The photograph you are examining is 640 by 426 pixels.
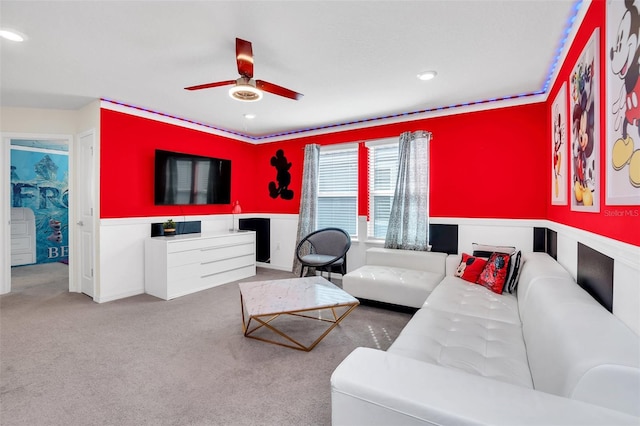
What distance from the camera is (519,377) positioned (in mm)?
1477

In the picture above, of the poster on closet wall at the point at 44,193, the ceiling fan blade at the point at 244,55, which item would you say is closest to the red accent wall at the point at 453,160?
the ceiling fan blade at the point at 244,55

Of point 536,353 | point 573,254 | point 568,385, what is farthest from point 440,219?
point 568,385

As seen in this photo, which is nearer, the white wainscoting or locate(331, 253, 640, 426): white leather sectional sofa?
locate(331, 253, 640, 426): white leather sectional sofa

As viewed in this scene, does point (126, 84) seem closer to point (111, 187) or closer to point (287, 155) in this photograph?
point (111, 187)

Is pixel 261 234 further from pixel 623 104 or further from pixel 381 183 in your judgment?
pixel 623 104

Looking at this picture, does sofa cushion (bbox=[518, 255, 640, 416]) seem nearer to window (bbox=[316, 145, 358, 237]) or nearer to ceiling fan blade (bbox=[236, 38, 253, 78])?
ceiling fan blade (bbox=[236, 38, 253, 78])

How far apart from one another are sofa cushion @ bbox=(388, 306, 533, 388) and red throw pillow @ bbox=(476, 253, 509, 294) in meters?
0.76

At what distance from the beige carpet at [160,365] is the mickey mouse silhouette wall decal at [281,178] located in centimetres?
248

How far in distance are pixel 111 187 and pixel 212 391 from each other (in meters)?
3.13

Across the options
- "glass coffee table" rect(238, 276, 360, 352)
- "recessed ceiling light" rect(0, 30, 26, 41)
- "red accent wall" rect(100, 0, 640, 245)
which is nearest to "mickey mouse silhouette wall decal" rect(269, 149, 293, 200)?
"red accent wall" rect(100, 0, 640, 245)

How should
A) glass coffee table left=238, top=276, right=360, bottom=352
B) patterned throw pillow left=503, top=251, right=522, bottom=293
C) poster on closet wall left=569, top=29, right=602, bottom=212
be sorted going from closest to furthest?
poster on closet wall left=569, top=29, right=602, bottom=212
glass coffee table left=238, top=276, right=360, bottom=352
patterned throw pillow left=503, top=251, right=522, bottom=293

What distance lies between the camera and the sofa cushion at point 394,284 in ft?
10.5

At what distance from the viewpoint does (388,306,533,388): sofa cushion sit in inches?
61.1

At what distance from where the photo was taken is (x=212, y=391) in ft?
6.46
